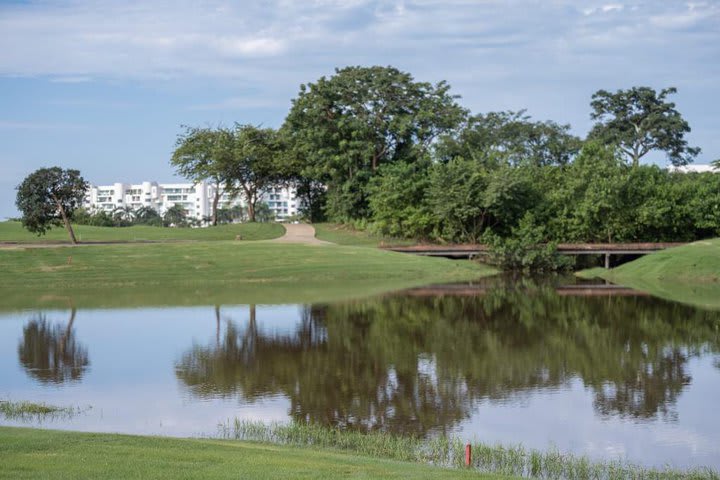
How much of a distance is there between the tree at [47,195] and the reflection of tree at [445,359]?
26473mm

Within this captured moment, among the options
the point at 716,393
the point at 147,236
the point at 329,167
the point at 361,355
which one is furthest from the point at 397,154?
the point at 716,393

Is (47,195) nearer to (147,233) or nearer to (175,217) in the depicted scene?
(147,233)

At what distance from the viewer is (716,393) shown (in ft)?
66.0

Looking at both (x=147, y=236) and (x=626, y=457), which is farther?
(x=147, y=236)

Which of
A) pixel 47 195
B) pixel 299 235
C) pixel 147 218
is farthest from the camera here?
pixel 147 218

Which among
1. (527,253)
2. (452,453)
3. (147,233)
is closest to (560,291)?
(527,253)

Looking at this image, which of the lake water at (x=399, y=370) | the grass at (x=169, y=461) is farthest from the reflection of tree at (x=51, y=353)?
the grass at (x=169, y=461)

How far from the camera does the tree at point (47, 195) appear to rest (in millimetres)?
55312

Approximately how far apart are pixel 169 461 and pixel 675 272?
45.0m

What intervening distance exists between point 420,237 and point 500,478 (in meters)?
54.9

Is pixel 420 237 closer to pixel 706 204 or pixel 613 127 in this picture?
pixel 706 204

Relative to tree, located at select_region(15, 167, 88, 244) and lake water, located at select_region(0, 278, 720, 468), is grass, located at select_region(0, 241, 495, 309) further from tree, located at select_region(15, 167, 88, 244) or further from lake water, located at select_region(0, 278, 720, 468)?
lake water, located at select_region(0, 278, 720, 468)

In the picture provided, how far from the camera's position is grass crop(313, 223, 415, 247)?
66250mm

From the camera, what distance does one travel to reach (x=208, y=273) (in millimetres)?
50844
